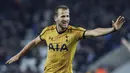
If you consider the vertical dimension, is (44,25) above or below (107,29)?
below

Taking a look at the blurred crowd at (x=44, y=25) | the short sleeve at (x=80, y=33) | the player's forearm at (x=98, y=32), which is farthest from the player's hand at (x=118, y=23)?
the blurred crowd at (x=44, y=25)

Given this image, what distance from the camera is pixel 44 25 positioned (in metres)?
16.1

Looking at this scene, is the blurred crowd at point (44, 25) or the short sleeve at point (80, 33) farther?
the blurred crowd at point (44, 25)

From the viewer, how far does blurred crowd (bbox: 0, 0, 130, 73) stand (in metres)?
14.7

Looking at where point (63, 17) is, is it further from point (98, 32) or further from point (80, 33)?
point (98, 32)

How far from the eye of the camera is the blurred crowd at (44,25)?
1474 centimetres

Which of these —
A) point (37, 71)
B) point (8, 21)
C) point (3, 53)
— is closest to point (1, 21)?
point (8, 21)

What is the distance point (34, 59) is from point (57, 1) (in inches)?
82.5

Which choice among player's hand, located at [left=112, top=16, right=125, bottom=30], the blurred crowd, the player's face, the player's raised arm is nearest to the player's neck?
the player's face

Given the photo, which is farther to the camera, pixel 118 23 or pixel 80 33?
pixel 80 33

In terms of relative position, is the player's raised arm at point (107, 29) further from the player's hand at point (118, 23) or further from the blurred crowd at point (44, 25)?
the blurred crowd at point (44, 25)

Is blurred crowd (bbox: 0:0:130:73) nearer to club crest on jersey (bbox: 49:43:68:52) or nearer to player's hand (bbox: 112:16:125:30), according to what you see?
club crest on jersey (bbox: 49:43:68:52)

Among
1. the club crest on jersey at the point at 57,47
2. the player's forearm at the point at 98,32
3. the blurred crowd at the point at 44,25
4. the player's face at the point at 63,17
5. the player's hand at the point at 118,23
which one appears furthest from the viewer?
the blurred crowd at the point at 44,25

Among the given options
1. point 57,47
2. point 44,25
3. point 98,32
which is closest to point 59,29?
point 57,47
